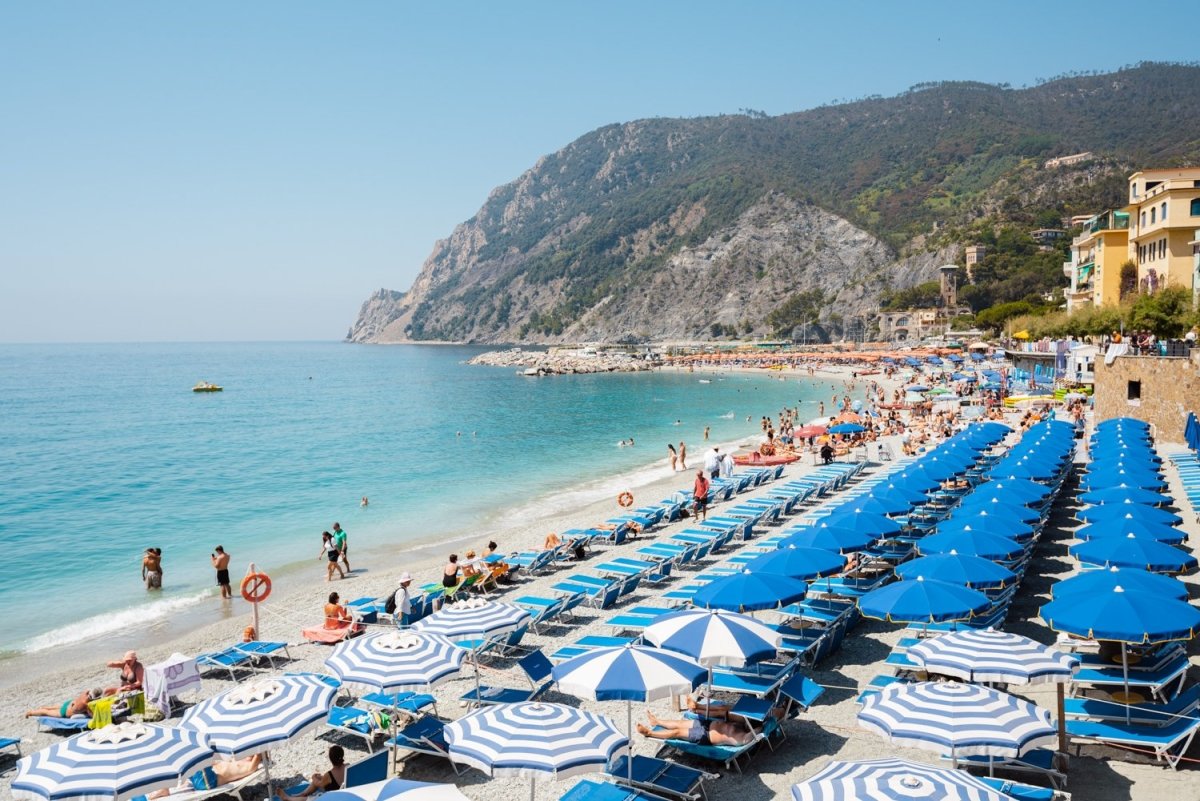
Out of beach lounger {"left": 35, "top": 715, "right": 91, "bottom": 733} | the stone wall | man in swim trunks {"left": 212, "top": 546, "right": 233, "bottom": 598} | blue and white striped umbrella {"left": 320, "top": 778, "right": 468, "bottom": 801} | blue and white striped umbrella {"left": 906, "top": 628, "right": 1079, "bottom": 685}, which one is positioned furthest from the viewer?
the stone wall

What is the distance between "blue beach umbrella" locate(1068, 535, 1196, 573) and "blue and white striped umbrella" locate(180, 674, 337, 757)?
9596 mm

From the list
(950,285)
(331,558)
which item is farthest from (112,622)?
(950,285)

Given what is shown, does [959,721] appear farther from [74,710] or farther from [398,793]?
[74,710]

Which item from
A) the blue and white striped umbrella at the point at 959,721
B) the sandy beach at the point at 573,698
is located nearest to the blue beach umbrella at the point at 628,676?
the sandy beach at the point at 573,698

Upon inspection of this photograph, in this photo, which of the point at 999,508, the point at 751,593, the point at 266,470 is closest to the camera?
the point at 751,593

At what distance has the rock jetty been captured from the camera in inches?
4619

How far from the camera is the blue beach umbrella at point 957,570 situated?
396 inches

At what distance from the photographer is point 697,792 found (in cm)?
744

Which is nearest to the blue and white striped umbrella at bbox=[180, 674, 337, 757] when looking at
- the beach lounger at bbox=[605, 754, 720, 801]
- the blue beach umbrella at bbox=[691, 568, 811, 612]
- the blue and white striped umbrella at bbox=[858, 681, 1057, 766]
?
the beach lounger at bbox=[605, 754, 720, 801]

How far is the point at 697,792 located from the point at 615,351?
15175 cm

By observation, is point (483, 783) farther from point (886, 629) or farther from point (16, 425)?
point (16, 425)

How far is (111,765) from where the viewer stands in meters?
6.21

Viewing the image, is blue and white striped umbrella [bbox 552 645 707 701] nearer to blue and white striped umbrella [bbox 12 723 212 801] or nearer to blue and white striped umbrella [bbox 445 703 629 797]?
blue and white striped umbrella [bbox 445 703 629 797]

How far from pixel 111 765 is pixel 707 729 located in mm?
5204
